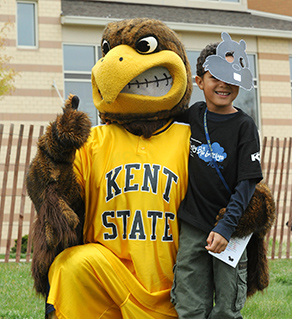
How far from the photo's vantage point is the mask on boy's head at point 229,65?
3326 millimetres

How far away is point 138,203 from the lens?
3352mm

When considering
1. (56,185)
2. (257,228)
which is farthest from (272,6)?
(56,185)

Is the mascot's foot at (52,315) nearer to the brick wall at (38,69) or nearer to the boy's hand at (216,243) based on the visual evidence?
the boy's hand at (216,243)

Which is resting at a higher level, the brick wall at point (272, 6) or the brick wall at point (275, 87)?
the brick wall at point (272, 6)

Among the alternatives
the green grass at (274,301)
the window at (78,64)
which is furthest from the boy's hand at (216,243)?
the window at (78,64)

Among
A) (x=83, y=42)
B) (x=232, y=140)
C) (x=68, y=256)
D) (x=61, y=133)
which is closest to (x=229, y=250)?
(x=232, y=140)

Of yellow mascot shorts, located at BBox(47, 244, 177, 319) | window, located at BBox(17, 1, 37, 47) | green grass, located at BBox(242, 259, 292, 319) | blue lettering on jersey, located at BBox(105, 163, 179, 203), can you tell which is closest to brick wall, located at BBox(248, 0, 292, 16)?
window, located at BBox(17, 1, 37, 47)

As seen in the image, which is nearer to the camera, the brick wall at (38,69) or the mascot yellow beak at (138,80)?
the mascot yellow beak at (138,80)

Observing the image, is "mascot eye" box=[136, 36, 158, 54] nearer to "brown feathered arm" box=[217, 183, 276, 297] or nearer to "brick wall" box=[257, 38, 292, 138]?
"brown feathered arm" box=[217, 183, 276, 297]

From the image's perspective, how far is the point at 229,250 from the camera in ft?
10.5

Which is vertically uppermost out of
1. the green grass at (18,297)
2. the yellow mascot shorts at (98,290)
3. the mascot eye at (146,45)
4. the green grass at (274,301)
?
the mascot eye at (146,45)

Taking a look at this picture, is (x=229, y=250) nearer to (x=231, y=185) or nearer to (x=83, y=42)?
(x=231, y=185)

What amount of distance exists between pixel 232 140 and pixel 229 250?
640 mm

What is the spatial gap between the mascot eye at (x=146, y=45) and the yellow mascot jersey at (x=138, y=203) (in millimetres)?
533
